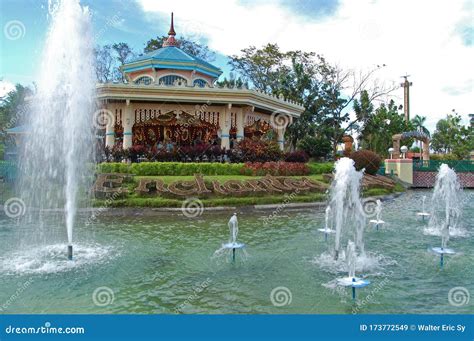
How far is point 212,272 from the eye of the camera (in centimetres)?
784

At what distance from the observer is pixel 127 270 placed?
798cm

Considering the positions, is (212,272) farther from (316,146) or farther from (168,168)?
(316,146)

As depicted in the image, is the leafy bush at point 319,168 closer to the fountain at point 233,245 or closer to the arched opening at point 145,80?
the arched opening at point 145,80

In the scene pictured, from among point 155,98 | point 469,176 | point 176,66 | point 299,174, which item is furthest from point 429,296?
point 469,176

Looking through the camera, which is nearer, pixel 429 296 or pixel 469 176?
pixel 429 296

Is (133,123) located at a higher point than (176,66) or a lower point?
lower

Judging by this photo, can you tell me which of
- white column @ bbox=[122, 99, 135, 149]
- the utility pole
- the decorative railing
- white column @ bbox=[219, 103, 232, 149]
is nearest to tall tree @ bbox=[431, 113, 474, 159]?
the utility pole

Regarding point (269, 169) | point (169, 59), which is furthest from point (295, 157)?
point (169, 59)

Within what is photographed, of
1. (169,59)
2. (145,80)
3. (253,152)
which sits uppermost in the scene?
(169,59)

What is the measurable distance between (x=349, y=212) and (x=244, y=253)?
10.3 ft

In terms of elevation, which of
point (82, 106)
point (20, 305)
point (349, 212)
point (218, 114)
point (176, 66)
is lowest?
point (20, 305)

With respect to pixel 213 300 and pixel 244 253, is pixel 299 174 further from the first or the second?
pixel 213 300

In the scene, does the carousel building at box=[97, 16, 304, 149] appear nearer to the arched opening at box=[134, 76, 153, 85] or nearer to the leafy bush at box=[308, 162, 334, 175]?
the arched opening at box=[134, 76, 153, 85]

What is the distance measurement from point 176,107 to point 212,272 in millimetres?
19378
